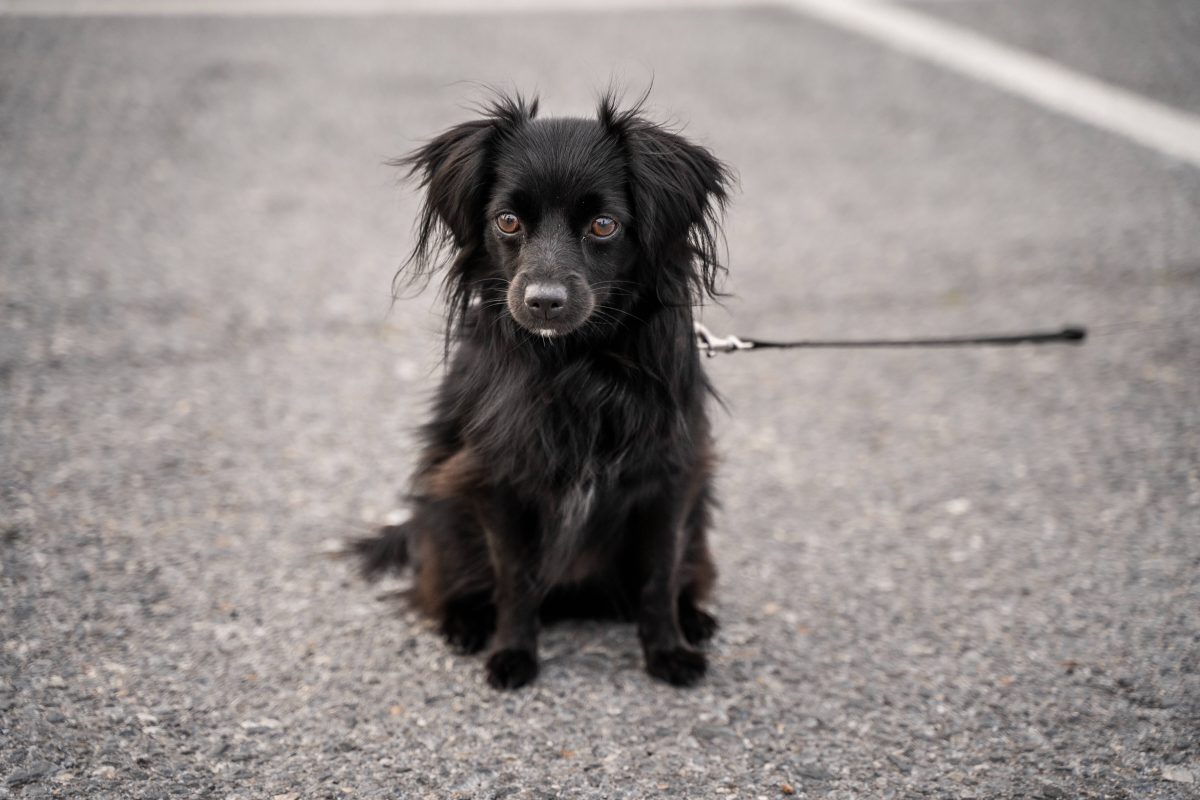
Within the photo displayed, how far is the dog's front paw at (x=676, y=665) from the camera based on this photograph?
2.78 m

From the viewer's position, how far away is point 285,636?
9.74 ft

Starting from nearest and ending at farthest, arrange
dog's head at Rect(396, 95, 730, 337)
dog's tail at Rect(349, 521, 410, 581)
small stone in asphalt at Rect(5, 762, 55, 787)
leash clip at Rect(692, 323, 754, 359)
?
1. small stone in asphalt at Rect(5, 762, 55, 787)
2. dog's head at Rect(396, 95, 730, 337)
3. leash clip at Rect(692, 323, 754, 359)
4. dog's tail at Rect(349, 521, 410, 581)

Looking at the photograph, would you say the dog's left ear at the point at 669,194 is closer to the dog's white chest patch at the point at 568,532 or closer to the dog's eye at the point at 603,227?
the dog's eye at the point at 603,227

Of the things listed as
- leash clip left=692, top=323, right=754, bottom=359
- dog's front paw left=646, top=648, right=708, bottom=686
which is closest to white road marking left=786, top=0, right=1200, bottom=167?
leash clip left=692, top=323, right=754, bottom=359

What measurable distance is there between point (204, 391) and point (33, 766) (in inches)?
86.1

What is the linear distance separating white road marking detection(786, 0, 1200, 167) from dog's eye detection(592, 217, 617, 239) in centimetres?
530

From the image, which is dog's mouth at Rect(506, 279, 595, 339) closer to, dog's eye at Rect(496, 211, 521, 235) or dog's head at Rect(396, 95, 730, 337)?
dog's head at Rect(396, 95, 730, 337)

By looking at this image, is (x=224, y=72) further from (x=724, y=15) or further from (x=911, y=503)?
(x=911, y=503)

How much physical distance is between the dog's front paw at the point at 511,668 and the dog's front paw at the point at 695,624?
470mm

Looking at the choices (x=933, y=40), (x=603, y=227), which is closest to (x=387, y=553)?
(x=603, y=227)

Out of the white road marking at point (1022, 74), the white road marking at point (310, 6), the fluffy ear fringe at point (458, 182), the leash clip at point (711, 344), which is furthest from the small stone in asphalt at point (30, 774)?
the white road marking at point (310, 6)

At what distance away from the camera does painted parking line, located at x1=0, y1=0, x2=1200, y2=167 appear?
22.8 feet

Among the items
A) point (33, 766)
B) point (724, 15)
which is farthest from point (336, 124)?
point (33, 766)

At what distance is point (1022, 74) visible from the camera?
787 centimetres
